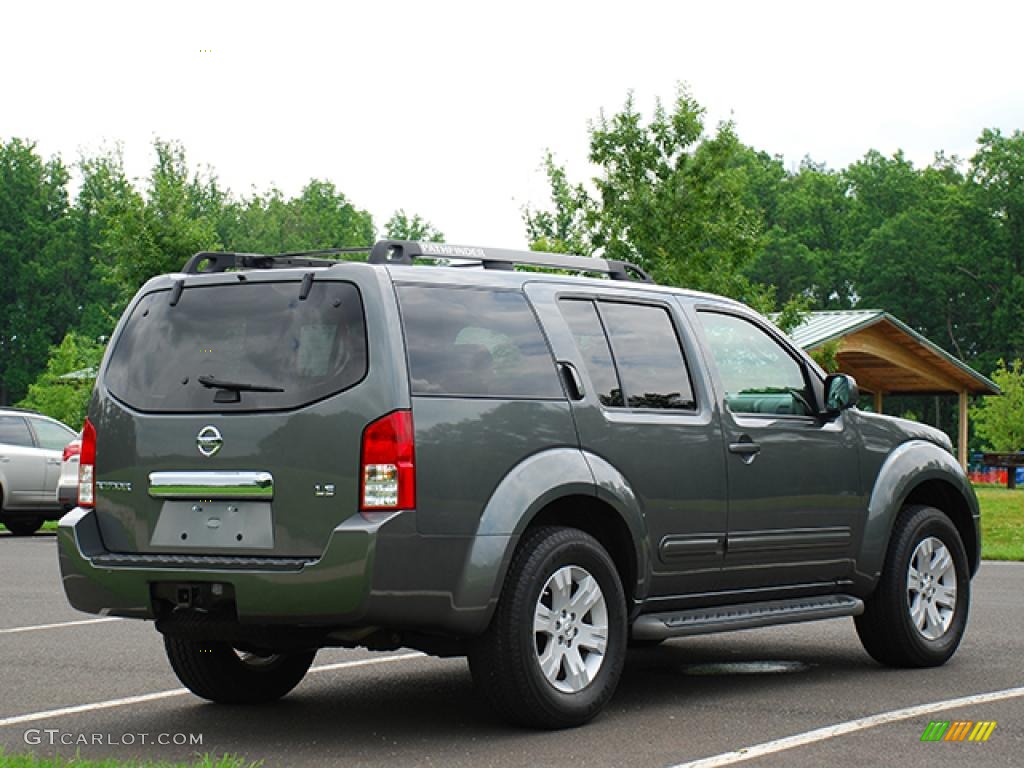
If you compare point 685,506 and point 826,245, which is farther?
point 826,245

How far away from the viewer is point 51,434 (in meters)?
23.7

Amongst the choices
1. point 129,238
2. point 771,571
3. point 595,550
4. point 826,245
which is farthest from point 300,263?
point 826,245

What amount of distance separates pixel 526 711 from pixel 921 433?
144 inches

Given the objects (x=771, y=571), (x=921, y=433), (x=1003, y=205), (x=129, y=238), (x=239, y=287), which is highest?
(x=1003, y=205)

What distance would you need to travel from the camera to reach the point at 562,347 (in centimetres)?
750

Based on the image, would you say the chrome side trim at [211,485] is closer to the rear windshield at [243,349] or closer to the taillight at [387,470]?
the rear windshield at [243,349]

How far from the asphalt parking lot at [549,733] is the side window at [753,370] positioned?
1.45 meters

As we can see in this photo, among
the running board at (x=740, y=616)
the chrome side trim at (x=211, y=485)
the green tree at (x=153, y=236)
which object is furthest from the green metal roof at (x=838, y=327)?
the chrome side trim at (x=211, y=485)

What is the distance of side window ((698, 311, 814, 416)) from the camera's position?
845 centimetres

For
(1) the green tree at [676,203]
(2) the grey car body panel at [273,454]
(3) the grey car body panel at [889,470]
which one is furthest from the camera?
(1) the green tree at [676,203]

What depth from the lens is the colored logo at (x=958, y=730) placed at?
6797 mm

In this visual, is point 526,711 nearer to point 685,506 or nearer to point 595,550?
point 595,550

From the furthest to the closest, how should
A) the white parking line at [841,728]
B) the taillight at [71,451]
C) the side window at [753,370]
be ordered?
the taillight at [71,451] < the side window at [753,370] < the white parking line at [841,728]

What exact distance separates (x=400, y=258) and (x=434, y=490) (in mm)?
1178
